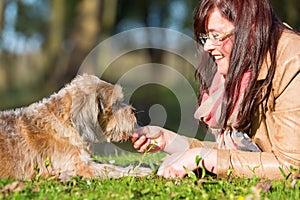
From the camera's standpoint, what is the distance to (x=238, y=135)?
6113 mm

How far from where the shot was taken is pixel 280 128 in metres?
5.04

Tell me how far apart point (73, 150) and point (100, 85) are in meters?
0.88

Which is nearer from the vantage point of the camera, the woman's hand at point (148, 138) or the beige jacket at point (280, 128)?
the beige jacket at point (280, 128)

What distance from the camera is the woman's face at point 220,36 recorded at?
523 centimetres

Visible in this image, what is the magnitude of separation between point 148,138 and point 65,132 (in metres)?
0.94

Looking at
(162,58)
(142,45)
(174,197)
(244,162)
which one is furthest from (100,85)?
(162,58)

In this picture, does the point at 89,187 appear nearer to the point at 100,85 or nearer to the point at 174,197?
the point at 174,197

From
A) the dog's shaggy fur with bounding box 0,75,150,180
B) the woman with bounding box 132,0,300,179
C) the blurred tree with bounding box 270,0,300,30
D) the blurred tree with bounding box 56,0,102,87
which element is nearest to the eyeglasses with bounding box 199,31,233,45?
the woman with bounding box 132,0,300,179

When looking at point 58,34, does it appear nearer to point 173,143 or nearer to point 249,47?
point 173,143

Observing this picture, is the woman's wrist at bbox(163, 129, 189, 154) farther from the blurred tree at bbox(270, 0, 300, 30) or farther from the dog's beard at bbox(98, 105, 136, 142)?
the blurred tree at bbox(270, 0, 300, 30)

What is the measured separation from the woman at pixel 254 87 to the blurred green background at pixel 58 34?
61.6ft

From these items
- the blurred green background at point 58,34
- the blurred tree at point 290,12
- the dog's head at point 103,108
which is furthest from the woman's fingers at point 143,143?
the blurred tree at point 290,12

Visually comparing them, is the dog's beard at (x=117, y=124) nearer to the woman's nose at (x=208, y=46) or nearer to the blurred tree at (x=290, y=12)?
the woman's nose at (x=208, y=46)

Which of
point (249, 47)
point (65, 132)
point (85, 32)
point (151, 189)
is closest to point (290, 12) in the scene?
point (85, 32)
